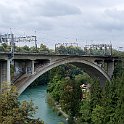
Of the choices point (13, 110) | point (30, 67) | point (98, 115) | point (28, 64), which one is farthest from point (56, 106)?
point (13, 110)

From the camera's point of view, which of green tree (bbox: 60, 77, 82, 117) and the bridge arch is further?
green tree (bbox: 60, 77, 82, 117)

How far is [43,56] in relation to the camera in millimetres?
33406

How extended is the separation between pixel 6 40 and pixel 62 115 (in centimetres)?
1309

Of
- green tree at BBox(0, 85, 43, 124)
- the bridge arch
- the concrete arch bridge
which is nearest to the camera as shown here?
green tree at BBox(0, 85, 43, 124)

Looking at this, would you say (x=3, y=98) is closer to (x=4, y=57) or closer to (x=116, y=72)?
(x=4, y=57)

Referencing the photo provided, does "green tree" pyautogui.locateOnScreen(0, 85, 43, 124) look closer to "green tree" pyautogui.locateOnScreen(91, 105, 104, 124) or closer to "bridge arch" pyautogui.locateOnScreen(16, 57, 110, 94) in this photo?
"bridge arch" pyautogui.locateOnScreen(16, 57, 110, 94)

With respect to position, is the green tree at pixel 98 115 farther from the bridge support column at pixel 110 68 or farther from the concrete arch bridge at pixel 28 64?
the bridge support column at pixel 110 68

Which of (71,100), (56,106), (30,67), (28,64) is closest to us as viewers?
(30,67)

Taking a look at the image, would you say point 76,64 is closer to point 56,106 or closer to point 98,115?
point 56,106

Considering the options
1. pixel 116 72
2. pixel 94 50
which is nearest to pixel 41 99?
pixel 116 72

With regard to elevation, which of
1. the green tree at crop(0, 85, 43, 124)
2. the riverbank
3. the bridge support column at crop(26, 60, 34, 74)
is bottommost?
the riverbank

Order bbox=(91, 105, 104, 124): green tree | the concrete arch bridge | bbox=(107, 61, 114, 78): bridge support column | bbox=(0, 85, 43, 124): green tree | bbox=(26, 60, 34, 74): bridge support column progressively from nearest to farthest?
bbox=(0, 85, 43, 124): green tree
the concrete arch bridge
bbox=(26, 60, 34, 74): bridge support column
bbox=(91, 105, 104, 124): green tree
bbox=(107, 61, 114, 78): bridge support column

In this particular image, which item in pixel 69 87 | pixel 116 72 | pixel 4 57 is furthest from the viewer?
pixel 116 72

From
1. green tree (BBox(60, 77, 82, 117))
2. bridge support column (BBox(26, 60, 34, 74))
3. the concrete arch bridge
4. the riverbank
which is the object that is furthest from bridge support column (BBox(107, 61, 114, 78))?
bridge support column (BBox(26, 60, 34, 74))
